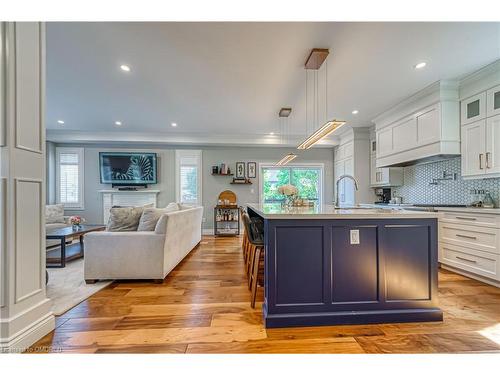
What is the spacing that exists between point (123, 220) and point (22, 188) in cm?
145

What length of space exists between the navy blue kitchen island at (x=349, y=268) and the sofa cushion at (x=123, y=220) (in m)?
2.00

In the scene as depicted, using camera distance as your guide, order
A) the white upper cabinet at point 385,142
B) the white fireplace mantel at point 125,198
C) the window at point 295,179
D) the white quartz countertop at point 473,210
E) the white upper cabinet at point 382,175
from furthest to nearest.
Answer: the window at point 295,179 < the white fireplace mantel at point 125,198 < the white upper cabinet at point 382,175 < the white upper cabinet at point 385,142 < the white quartz countertop at point 473,210

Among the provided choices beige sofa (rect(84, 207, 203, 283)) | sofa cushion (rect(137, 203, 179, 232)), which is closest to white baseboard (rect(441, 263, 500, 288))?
beige sofa (rect(84, 207, 203, 283))

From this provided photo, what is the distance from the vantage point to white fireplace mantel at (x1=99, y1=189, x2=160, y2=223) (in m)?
6.45

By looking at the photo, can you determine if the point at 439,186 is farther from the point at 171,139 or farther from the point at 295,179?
the point at 171,139

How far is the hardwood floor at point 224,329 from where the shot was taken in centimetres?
164

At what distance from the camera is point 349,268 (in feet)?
6.41

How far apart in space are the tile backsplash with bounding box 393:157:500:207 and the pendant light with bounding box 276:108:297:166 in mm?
2449

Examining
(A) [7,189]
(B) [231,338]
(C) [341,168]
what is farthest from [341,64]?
(C) [341,168]

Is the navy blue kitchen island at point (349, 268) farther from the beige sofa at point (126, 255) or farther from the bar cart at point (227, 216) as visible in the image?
the bar cart at point (227, 216)

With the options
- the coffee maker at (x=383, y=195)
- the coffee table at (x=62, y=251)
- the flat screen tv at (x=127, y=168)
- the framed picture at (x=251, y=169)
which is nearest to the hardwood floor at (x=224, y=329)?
the coffee table at (x=62, y=251)

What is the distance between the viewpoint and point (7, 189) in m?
1.55

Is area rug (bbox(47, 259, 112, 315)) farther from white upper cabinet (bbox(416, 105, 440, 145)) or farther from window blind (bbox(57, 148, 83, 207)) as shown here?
white upper cabinet (bbox(416, 105, 440, 145))
